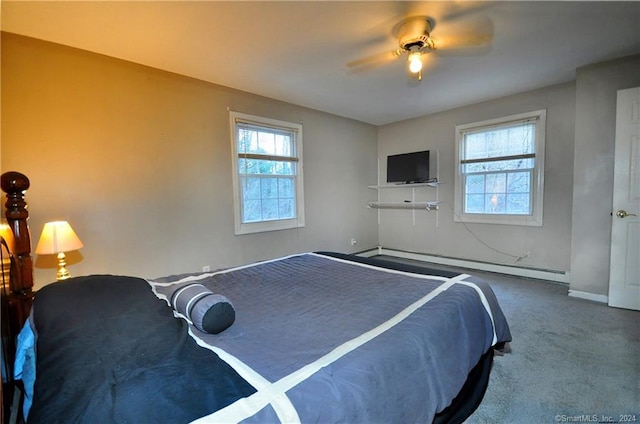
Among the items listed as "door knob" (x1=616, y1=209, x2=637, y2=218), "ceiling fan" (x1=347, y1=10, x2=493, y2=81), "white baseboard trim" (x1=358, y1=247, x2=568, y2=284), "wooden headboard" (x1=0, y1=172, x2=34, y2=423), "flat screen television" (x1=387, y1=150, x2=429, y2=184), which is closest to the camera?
"wooden headboard" (x1=0, y1=172, x2=34, y2=423)

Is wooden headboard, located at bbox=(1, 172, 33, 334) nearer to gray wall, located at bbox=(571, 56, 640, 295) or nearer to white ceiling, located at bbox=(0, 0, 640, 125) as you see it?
white ceiling, located at bbox=(0, 0, 640, 125)

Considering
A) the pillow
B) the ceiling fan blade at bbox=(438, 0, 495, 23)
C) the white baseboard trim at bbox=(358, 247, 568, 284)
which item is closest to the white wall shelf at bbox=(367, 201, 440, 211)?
the white baseboard trim at bbox=(358, 247, 568, 284)

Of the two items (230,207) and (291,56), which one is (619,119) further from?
(230,207)

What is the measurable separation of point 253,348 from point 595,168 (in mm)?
3944

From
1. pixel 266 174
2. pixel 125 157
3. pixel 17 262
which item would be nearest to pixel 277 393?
pixel 17 262

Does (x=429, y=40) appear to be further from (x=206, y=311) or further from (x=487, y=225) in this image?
(x=487, y=225)

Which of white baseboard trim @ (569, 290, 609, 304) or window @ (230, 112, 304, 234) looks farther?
window @ (230, 112, 304, 234)

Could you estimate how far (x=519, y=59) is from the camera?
2.94 m

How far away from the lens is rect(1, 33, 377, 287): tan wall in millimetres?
2369

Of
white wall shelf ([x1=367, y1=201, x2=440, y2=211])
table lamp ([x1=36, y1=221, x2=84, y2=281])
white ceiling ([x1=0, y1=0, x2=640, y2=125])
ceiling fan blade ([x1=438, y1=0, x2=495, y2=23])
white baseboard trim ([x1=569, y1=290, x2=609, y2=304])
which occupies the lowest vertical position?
white baseboard trim ([x1=569, y1=290, x2=609, y2=304])

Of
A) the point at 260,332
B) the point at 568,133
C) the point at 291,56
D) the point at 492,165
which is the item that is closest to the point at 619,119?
the point at 568,133

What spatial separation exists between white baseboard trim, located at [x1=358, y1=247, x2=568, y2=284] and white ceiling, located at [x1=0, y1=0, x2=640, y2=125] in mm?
2467

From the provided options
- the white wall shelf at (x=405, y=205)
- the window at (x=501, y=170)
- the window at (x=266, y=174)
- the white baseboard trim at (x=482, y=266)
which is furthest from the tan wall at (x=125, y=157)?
the window at (x=501, y=170)

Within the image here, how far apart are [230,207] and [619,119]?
14.0 feet
